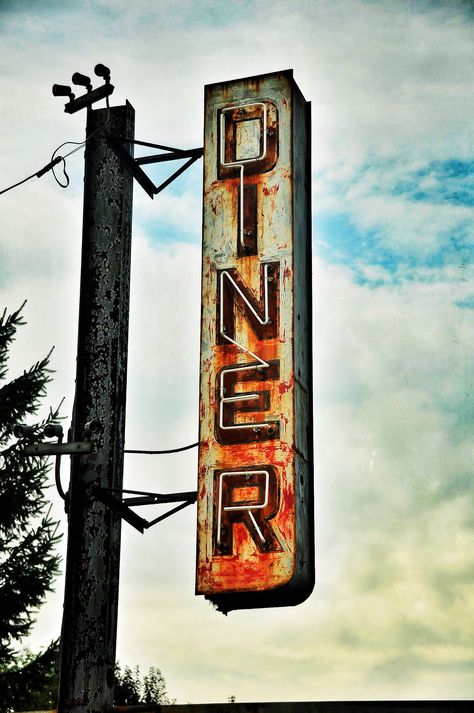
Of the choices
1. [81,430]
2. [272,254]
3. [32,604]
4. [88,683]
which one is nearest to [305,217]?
[272,254]

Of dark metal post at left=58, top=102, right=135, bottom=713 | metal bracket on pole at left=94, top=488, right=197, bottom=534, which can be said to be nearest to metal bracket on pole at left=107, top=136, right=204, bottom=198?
dark metal post at left=58, top=102, right=135, bottom=713

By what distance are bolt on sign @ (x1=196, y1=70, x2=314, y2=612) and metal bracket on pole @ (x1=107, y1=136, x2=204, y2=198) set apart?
21 centimetres

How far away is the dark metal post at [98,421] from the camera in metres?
7.55

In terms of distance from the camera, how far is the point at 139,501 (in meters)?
8.02

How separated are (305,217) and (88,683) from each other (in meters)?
3.80

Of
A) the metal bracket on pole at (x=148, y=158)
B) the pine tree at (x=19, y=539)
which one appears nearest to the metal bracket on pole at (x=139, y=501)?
the metal bracket on pole at (x=148, y=158)

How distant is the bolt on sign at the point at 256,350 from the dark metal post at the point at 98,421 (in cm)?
63

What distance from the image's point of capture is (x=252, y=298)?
8578 millimetres

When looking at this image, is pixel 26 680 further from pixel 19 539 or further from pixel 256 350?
pixel 256 350

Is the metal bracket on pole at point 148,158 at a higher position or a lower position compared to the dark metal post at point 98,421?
higher

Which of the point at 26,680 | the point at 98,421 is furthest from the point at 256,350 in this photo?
the point at 26,680

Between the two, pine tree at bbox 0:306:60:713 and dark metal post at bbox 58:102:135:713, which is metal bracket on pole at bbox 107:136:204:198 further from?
pine tree at bbox 0:306:60:713

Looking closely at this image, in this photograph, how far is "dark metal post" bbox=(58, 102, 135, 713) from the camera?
24.8ft

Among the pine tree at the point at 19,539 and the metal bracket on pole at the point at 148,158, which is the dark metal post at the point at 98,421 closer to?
the metal bracket on pole at the point at 148,158
